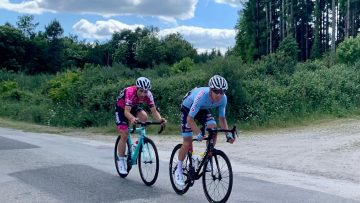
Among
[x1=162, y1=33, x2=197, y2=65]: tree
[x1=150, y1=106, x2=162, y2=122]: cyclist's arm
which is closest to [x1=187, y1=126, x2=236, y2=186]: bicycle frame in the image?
[x1=150, y1=106, x2=162, y2=122]: cyclist's arm

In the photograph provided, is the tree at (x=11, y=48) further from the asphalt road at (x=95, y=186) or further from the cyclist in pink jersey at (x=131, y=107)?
the cyclist in pink jersey at (x=131, y=107)

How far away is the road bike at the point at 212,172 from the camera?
23.9 ft

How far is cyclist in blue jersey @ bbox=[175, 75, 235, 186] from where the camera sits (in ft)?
24.2

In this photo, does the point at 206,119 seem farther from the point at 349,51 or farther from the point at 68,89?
the point at 349,51

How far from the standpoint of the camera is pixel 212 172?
7539 millimetres

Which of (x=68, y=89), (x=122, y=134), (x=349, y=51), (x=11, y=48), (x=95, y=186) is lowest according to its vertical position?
(x=95, y=186)

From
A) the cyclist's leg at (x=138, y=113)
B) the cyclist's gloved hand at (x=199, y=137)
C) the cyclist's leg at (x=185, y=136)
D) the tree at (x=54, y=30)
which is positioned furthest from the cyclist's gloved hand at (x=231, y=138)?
the tree at (x=54, y=30)

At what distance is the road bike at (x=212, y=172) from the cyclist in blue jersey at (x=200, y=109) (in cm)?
12

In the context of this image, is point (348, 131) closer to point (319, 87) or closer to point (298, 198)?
point (319, 87)

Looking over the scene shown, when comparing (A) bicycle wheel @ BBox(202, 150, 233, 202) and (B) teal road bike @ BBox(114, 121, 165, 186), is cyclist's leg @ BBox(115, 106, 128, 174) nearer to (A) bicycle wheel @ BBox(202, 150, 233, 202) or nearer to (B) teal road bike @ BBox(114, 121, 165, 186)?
(B) teal road bike @ BBox(114, 121, 165, 186)

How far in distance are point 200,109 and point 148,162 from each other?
1.75 metres

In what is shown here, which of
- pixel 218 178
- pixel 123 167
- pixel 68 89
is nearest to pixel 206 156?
pixel 218 178

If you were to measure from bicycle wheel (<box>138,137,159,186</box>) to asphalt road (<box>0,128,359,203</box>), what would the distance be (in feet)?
0.52

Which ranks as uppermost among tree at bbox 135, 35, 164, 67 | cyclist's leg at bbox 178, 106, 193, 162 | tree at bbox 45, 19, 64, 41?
tree at bbox 45, 19, 64, 41
